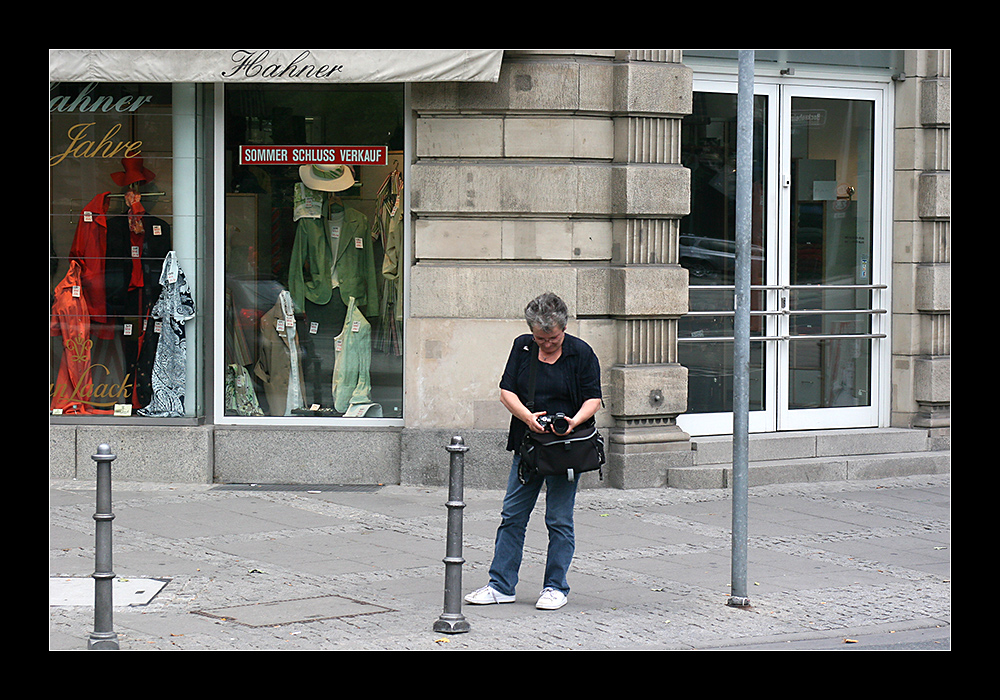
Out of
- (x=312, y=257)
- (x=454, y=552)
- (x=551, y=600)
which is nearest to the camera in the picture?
(x=454, y=552)

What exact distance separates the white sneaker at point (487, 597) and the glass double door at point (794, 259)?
4967mm

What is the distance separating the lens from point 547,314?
21.8 feet

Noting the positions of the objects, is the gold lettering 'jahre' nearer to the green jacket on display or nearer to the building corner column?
the green jacket on display

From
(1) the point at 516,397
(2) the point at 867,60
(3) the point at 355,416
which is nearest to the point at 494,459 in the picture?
(3) the point at 355,416

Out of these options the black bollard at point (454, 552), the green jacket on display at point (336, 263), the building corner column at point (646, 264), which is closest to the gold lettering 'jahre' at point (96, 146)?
the green jacket on display at point (336, 263)

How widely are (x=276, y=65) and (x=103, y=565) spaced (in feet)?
19.0

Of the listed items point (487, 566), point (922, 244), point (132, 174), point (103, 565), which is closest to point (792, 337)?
point (922, 244)

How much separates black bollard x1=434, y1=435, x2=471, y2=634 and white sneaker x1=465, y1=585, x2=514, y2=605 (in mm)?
612

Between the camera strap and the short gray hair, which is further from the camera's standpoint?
the camera strap

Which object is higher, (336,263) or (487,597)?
(336,263)

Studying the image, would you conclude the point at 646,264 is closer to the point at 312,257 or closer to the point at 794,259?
the point at 794,259

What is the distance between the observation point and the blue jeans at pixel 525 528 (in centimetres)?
685

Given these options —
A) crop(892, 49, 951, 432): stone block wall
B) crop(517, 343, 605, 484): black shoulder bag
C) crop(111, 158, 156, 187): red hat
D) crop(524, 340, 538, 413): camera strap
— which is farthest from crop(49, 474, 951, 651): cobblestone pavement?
crop(111, 158, 156, 187): red hat

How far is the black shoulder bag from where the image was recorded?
22.0 feet
